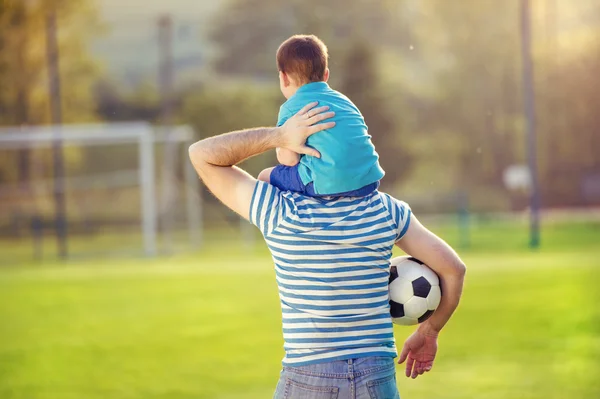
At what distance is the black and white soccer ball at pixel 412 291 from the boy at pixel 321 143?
0.31 m

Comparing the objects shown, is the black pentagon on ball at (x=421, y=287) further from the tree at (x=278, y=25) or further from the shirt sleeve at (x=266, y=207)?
the tree at (x=278, y=25)

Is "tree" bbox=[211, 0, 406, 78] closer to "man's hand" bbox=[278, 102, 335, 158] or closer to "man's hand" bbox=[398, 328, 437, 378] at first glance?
"man's hand" bbox=[398, 328, 437, 378]

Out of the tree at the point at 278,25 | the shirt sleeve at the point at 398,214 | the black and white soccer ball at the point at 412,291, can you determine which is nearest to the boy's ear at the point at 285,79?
the shirt sleeve at the point at 398,214

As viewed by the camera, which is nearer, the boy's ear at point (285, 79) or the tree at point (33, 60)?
the boy's ear at point (285, 79)

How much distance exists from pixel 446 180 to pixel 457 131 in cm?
311

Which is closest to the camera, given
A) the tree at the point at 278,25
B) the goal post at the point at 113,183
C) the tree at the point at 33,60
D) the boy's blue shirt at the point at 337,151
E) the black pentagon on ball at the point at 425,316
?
the boy's blue shirt at the point at 337,151

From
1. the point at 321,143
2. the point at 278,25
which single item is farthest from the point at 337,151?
the point at 278,25

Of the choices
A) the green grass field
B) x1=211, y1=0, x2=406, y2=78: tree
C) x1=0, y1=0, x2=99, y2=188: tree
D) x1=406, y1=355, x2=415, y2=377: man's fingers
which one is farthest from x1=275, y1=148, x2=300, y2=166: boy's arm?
x1=211, y1=0, x2=406, y2=78: tree

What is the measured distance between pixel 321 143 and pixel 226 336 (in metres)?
7.74

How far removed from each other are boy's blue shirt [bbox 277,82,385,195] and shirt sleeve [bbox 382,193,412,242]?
3.4 inches

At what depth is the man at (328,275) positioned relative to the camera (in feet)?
8.21

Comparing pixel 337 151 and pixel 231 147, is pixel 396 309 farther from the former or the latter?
pixel 231 147

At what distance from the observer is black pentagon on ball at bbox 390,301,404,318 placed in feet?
9.10

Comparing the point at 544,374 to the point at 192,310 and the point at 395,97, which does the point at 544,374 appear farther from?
the point at 395,97
